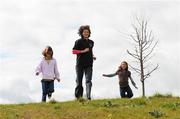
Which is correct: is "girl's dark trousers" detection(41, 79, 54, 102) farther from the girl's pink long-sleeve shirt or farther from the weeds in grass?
the weeds in grass

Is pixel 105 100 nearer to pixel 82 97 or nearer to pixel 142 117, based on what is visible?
pixel 82 97

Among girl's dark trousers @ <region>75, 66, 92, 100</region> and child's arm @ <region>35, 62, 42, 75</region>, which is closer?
girl's dark trousers @ <region>75, 66, 92, 100</region>

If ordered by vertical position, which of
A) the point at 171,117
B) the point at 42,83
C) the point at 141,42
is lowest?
the point at 171,117

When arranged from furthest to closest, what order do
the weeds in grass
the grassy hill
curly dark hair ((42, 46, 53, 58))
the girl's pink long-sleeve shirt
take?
the girl's pink long-sleeve shirt, curly dark hair ((42, 46, 53, 58)), the weeds in grass, the grassy hill

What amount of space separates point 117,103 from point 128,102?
48 centimetres

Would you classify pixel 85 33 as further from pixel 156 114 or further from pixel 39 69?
pixel 156 114

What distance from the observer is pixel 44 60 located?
16.5 metres

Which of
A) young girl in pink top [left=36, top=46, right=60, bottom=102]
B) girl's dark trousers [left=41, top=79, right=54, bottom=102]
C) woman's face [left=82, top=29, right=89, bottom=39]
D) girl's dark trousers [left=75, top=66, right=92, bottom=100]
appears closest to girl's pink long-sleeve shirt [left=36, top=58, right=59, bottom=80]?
young girl in pink top [left=36, top=46, right=60, bottom=102]

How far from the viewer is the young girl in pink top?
53.3 feet

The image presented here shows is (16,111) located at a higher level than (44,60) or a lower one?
lower

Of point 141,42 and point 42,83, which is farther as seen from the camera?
point 141,42

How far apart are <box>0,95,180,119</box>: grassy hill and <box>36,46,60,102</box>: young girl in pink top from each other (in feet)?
5.65

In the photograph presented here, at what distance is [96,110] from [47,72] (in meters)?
3.45

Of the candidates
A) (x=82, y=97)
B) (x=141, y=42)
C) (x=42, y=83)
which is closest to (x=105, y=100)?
(x=82, y=97)
